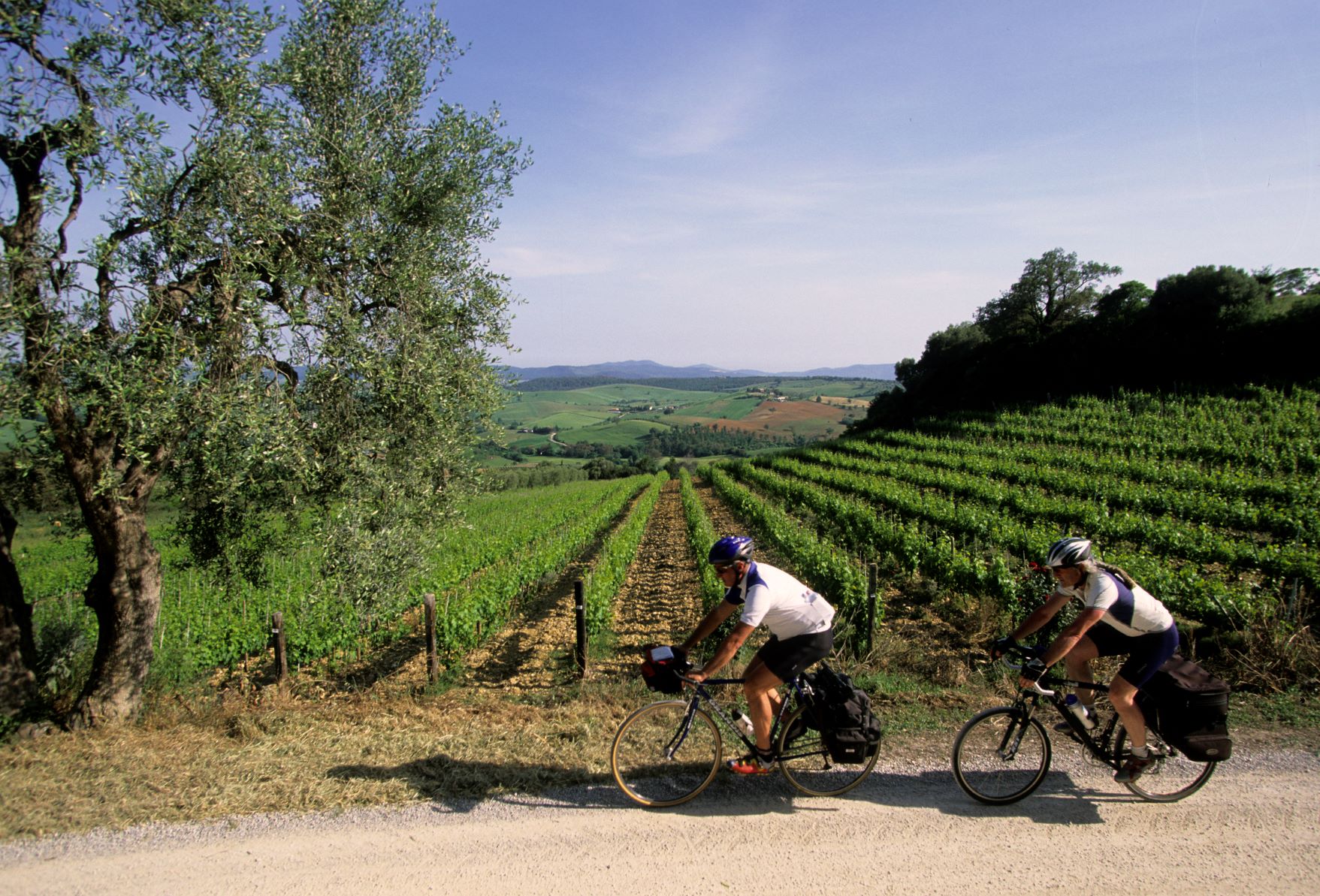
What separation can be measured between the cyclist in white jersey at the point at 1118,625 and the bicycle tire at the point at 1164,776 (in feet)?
0.45

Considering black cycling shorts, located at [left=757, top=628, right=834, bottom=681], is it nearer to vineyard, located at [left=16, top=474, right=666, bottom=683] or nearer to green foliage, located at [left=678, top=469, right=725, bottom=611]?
green foliage, located at [left=678, top=469, right=725, bottom=611]

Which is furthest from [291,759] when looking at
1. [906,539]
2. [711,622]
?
[906,539]

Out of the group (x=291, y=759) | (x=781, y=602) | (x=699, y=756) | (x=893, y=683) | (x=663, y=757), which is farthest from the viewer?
(x=893, y=683)

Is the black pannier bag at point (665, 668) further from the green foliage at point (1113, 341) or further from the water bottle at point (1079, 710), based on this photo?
the green foliage at point (1113, 341)

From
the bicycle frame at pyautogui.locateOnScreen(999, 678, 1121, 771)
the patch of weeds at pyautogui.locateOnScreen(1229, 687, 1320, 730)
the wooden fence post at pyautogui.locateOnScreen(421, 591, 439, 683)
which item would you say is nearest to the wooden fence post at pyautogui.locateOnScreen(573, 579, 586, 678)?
the wooden fence post at pyautogui.locateOnScreen(421, 591, 439, 683)

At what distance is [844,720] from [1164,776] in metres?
2.81

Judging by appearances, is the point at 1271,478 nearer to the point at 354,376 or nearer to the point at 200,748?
the point at 354,376

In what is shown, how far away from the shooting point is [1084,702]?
192 inches

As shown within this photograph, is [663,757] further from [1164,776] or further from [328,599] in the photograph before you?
[328,599]

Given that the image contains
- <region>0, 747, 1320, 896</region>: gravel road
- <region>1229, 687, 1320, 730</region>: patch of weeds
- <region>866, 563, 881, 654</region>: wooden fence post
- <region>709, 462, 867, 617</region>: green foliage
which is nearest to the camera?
<region>0, 747, 1320, 896</region>: gravel road

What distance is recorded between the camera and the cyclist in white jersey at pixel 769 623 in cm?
449

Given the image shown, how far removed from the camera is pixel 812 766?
4941 millimetres

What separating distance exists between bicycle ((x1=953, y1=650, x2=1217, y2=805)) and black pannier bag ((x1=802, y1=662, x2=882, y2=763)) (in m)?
0.68

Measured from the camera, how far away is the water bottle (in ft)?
15.2
